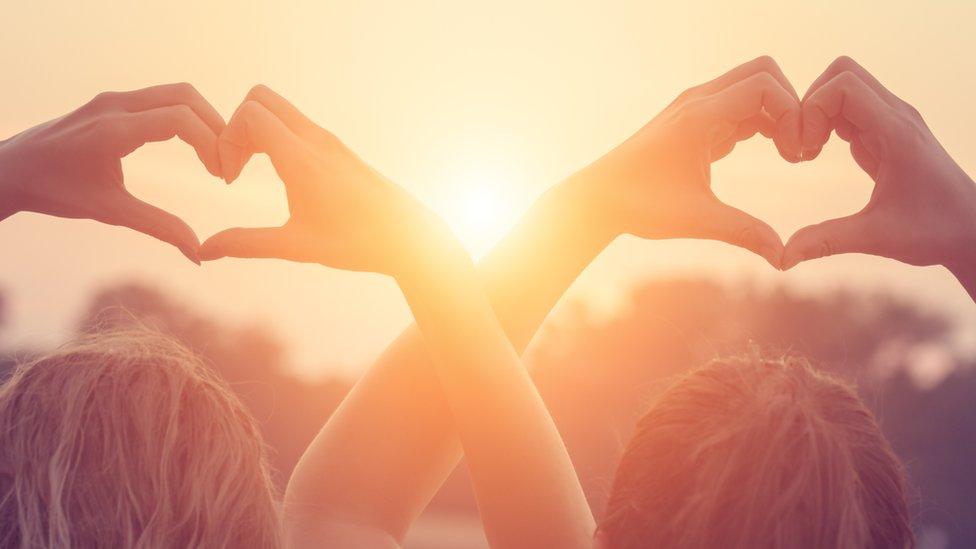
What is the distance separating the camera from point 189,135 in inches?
104

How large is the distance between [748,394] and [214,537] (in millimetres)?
1022

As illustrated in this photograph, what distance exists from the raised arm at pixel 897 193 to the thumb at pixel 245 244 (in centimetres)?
126

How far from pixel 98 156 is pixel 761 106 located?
1.67m

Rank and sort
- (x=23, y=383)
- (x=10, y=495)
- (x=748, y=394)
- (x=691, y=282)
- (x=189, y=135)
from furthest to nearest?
(x=691, y=282) → (x=189, y=135) → (x=748, y=394) → (x=23, y=383) → (x=10, y=495)

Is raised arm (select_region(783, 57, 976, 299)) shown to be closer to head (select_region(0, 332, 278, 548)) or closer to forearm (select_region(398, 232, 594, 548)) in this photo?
forearm (select_region(398, 232, 594, 548))

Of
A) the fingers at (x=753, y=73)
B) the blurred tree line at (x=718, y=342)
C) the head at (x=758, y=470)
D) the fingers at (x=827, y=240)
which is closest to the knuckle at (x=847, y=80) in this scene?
the fingers at (x=753, y=73)

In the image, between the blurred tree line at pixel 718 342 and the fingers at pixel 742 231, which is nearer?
the fingers at pixel 742 231

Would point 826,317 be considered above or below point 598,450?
above

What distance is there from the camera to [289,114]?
2785mm

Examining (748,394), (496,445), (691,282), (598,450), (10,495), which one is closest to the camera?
(10,495)

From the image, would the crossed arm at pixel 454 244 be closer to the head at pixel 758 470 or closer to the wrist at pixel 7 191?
the wrist at pixel 7 191

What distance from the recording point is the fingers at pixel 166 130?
2598mm

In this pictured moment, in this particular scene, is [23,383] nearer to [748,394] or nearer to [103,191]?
[103,191]

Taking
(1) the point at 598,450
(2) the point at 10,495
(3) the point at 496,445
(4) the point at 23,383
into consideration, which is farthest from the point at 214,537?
(1) the point at 598,450
